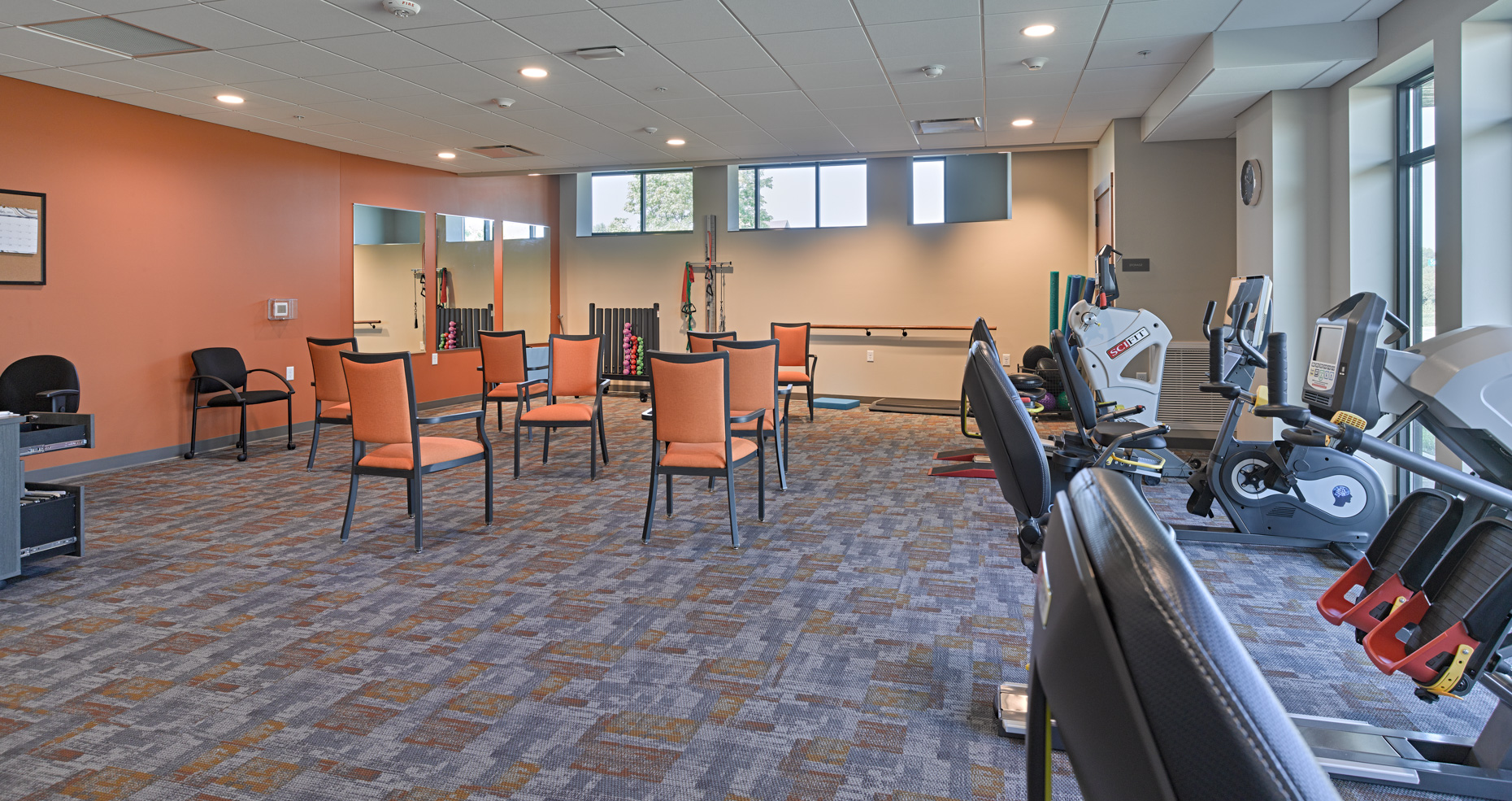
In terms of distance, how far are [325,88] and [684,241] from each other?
5338mm

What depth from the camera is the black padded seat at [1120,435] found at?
399cm

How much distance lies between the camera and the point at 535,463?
6195 millimetres

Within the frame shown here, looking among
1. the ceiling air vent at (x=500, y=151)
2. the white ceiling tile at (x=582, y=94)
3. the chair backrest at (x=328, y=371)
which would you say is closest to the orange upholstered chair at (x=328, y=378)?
the chair backrest at (x=328, y=371)

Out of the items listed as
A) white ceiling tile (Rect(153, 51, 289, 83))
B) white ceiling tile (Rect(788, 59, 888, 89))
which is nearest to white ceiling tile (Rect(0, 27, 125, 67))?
white ceiling tile (Rect(153, 51, 289, 83))

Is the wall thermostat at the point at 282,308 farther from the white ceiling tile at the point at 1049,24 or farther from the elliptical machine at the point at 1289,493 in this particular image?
the elliptical machine at the point at 1289,493

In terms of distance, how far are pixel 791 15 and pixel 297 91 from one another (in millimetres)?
3673

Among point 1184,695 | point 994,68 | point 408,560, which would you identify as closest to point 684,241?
point 994,68

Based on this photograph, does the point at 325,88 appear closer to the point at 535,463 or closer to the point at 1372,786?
the point at 535,463

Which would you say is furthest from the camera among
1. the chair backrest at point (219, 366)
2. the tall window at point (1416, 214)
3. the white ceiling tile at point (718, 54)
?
the chair backrest at point (219, 366)

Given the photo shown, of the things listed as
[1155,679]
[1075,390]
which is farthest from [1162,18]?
[1155,679]

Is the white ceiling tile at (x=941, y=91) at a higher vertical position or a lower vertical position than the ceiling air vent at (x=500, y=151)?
lower

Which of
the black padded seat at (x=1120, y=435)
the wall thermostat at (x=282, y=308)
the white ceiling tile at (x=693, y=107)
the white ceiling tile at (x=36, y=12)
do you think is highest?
the white ceiling tile at (x=693, y=107)

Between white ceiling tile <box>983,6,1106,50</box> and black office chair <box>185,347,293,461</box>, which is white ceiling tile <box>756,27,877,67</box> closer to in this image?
white ceiling tile <box>983,6,1106,50</box>

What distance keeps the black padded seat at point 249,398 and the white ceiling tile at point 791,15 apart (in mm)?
4597
